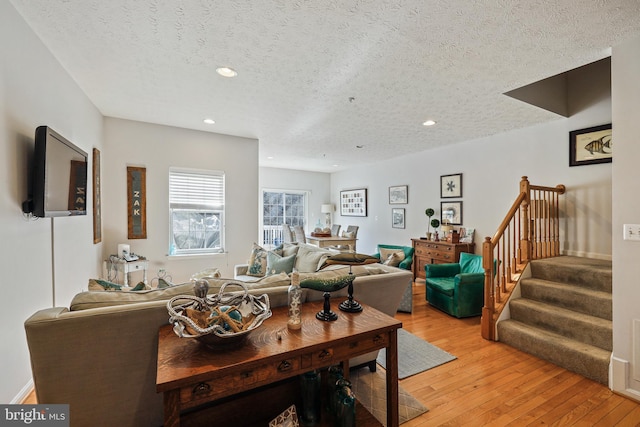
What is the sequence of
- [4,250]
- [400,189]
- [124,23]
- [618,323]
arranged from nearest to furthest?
[4,250] < [124,23] < [618,323] < [400,189]

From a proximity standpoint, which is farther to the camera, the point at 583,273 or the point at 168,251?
the point at 168,251

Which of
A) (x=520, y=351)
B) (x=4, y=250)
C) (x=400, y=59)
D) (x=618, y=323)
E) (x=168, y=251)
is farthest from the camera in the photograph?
(x=168, y=251)

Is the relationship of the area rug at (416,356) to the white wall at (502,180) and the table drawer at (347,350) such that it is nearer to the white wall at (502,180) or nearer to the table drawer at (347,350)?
the table drawer at (347,350)

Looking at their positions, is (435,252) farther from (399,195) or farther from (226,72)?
(226,72)

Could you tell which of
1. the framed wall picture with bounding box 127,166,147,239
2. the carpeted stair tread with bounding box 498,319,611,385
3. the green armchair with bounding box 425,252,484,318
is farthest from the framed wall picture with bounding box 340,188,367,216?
the framed wall picture with bounding box 127,166,147,239

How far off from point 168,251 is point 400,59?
3955 millimetres

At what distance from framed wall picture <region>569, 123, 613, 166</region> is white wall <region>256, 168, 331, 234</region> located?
5.99m

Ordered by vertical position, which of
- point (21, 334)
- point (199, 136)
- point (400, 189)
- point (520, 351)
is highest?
point (199, 136)

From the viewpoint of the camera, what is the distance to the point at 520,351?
265 cm

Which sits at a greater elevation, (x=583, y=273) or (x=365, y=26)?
(x=365, y=26)

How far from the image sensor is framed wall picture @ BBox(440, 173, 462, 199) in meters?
4.94

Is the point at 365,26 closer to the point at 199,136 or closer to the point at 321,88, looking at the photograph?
the point at 321,88

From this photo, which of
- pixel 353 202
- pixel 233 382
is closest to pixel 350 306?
pixel 233 382

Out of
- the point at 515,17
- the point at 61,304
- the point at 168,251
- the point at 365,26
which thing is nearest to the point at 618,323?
the point at 515,17
